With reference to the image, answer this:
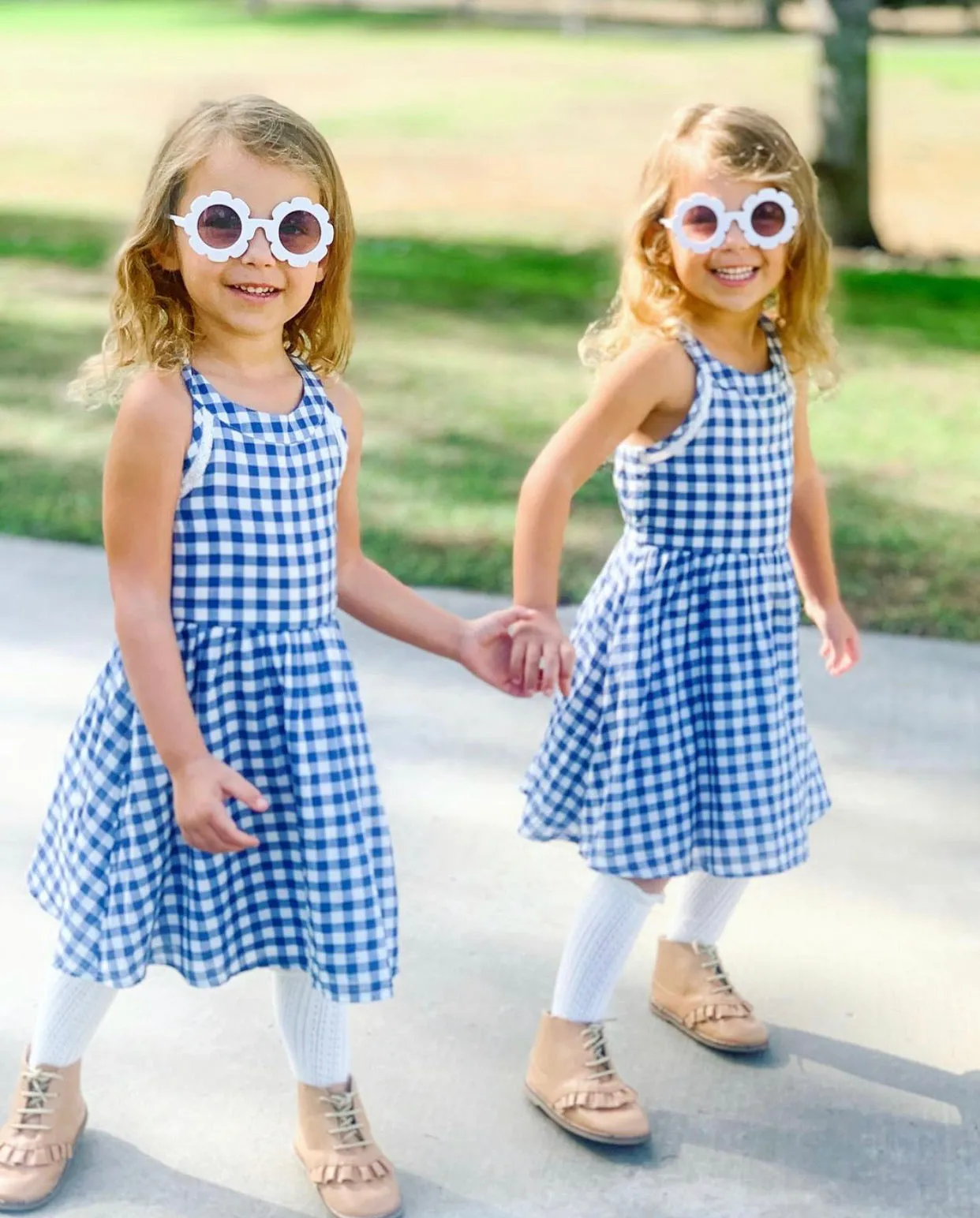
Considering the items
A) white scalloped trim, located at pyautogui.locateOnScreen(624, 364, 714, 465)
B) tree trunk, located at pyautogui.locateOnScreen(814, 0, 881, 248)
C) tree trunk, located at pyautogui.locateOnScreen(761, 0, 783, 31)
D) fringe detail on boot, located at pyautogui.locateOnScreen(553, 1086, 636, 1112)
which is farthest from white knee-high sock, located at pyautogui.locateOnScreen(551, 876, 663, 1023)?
tree trunk, located at pyautogui.locateOnScreen(761, 0, 783, 31)

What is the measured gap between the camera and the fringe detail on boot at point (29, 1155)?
7.73 feet

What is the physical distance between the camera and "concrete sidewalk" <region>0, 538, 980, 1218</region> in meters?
2.42

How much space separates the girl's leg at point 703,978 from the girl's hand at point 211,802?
0.90 m

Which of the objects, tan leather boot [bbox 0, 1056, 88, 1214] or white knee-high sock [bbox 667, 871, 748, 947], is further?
white knee-high sock [bbox 667, 871, 748, 947]

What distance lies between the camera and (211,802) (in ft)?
7.02

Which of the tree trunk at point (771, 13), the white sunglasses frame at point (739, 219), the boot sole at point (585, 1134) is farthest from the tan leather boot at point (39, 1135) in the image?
the tree trunk at point (771, 13)

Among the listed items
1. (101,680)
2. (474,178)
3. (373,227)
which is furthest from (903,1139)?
(474,178)

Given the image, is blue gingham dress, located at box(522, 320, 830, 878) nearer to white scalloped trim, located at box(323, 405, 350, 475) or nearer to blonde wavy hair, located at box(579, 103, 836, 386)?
blonde wavy hair, located at box(579, 103, 836, 386)

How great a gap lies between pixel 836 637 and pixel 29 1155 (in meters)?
1.41

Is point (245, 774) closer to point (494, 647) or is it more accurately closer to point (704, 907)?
point (494, 647)

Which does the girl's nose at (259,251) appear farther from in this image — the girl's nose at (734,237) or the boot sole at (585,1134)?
the boot sole at (585,1134)

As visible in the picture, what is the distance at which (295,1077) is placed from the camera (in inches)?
99.5

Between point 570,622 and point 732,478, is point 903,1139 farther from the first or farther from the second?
point 570,622

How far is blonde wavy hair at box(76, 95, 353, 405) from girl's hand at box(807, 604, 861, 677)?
98 centimetres
